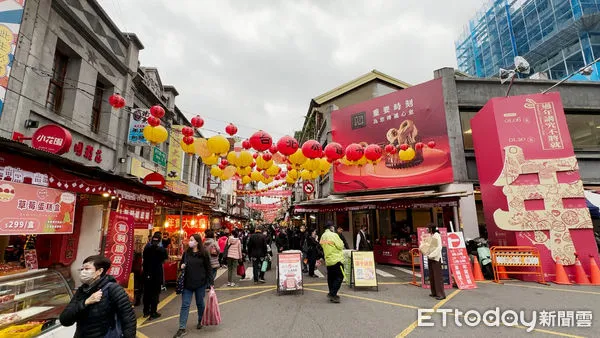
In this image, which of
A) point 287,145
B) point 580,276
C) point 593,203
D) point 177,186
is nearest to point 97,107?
point 177,186

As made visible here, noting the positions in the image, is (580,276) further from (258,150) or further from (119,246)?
(119,246)

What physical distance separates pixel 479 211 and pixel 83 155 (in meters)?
20.4

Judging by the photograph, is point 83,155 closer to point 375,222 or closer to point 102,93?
point 102,93

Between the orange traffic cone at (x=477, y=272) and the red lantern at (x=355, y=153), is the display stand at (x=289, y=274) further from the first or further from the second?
the orange traffic cone at (x=477, y=272)

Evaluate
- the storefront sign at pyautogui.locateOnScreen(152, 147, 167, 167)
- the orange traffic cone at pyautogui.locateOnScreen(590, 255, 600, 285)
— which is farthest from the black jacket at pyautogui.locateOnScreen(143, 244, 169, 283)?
the orange traffic cone at pyautogui.locateOnScreen(590, 255, 600, 285)

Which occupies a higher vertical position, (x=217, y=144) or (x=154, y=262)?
(x=217, y=144)

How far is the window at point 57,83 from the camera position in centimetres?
983

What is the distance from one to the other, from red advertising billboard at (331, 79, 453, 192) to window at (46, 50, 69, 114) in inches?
565

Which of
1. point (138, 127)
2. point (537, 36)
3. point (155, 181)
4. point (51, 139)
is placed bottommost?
point (155, 181)

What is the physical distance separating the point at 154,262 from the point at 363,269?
19.8 ft

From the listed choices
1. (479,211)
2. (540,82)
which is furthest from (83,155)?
(540,82)

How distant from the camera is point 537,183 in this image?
10.1 meters

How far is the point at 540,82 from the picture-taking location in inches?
591

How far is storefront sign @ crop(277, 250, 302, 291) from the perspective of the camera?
793 centimetres
